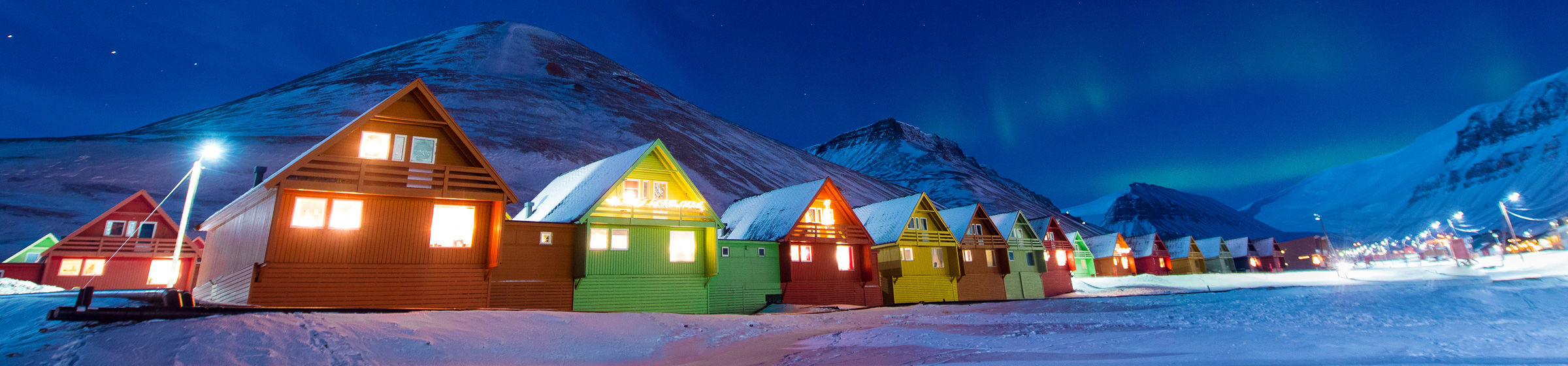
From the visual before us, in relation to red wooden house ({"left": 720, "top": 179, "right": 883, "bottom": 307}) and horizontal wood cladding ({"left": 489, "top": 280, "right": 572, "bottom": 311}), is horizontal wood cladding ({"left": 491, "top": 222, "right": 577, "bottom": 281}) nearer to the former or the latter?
horizontal wood cladding ({"left": 489, "top": 280, "right": 572, "bottom": 311})

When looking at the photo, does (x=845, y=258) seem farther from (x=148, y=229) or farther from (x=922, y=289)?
(x=148, y=229)

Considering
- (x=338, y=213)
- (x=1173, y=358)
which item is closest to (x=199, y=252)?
(x=338, y=213)

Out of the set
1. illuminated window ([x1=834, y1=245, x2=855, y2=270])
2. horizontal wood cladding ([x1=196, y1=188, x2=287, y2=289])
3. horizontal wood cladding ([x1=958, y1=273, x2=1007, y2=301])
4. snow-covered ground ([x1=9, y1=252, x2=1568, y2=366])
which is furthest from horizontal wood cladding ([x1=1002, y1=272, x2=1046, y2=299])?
horizontal wood cladding ([x1=196, y1=188, x2=287, y2=289])

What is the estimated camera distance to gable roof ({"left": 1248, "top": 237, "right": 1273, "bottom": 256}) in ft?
313

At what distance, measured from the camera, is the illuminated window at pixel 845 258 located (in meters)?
38.4

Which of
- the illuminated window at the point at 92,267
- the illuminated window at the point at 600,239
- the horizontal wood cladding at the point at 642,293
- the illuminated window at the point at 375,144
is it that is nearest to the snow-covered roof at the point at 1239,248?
the horizontal wood cladding at the point at 642,293

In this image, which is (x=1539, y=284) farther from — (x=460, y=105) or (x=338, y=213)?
(x=460, y=105)

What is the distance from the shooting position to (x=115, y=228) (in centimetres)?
3969

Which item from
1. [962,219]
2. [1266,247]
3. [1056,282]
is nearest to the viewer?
[962,219]

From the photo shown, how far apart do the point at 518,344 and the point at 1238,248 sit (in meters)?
106

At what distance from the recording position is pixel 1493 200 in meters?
197

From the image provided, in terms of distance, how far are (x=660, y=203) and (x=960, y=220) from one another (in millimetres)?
26609

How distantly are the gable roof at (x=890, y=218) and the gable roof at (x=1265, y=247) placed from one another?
78.0 m

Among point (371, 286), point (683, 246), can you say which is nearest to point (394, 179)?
point (371, 286)
